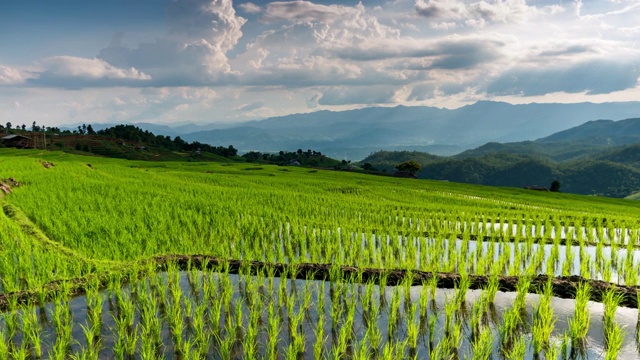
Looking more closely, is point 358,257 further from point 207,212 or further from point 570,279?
point 207,212

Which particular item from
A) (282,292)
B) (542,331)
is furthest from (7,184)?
(542,331)

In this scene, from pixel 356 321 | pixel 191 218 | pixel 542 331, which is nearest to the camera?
pixel 542 331

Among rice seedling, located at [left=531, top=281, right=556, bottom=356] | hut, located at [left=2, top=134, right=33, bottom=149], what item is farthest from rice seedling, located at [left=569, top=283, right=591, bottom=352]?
hut, located at [left=2, top=134, right=33, bottom=149]

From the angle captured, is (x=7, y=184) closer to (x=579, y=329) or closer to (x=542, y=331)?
(x=542, y=331)

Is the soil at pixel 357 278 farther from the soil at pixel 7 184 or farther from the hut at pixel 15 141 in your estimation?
the hut at pixel 15 141

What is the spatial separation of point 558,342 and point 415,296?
8.23 ft

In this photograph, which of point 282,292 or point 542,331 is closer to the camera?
point 542,331

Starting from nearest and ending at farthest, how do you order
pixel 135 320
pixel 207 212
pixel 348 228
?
1. pixel 135 320
2. pixel 348 228
3. pixel 207 212

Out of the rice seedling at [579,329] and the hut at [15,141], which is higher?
the hut at [15,141]

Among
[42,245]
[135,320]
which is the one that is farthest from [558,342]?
[42,245]

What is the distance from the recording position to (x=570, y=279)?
27.4 ft

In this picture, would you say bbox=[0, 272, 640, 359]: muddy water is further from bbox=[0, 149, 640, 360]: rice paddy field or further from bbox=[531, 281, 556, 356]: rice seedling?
bbox=[531, 281, 556, 356]: rice seedling

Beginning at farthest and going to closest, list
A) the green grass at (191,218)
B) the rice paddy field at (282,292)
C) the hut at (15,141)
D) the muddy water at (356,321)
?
1. the hut at (15,141)
2. the green grass at (191,218)
3. the muddy water at (356,321)
4. the rice paddy field at (282,292)

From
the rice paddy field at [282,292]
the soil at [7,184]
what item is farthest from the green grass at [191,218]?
the soil at [7,184]
